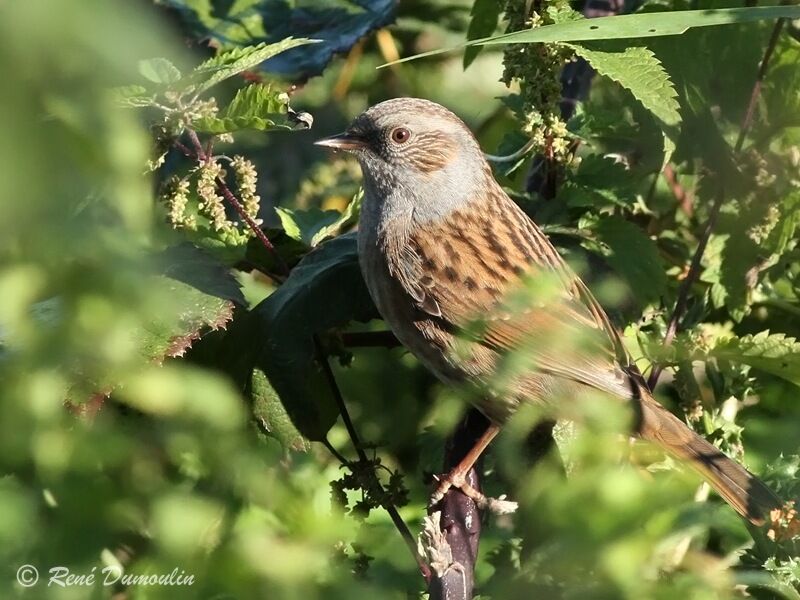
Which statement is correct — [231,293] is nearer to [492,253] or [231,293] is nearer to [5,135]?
[492,253]

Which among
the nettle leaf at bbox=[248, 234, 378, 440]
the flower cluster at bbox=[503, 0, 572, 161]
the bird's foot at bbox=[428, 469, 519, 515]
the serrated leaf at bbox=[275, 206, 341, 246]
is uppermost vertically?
the flower cluster at bbox=[503, 0, 572, 161]

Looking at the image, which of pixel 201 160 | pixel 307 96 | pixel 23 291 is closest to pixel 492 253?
pixel 201 160

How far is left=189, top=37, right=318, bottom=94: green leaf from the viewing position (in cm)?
187

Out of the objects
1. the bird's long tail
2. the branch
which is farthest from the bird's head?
the bird's long tail

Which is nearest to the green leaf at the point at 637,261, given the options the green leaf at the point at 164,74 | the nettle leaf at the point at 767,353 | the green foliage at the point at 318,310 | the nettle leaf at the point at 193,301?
the green foliage at the point at 318,310

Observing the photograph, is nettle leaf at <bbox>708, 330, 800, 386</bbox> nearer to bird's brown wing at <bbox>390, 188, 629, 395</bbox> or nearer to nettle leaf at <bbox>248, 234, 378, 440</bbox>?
bird's brown wing at <bbox>390, 188, 629, 395</bbox>

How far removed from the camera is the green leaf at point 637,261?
251 cm

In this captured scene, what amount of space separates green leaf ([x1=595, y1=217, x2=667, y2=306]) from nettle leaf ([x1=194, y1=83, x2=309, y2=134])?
2.84 ft

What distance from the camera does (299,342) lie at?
234 centimetres

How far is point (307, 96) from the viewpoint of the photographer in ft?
13.4

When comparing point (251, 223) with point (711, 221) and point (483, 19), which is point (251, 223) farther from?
point (711, 221)

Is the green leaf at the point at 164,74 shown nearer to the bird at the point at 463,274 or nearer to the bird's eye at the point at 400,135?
the bird at the point at 463,274

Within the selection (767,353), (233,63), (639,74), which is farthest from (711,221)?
→ (233,63)

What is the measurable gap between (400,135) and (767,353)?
3.54ft
